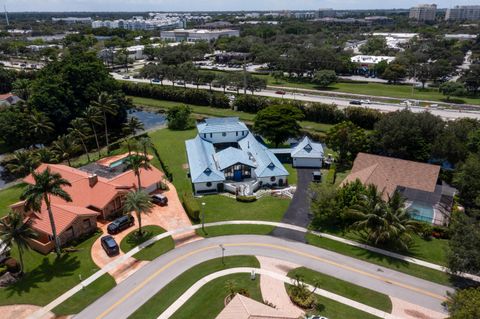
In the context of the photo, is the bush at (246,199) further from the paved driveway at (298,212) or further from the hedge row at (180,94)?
the hedge row at (180,94)

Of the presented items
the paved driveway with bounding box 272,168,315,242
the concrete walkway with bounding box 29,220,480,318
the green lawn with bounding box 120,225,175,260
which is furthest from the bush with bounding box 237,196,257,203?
the green lawn with bounding box 120,225,175,260

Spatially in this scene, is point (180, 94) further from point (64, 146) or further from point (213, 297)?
point (213, 297)

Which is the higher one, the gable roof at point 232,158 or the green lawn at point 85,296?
the gable roof at point 232,158

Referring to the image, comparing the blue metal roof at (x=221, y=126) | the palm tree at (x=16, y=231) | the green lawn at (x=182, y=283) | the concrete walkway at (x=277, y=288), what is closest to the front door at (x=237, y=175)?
the blue metal roof at (x=221, y=126)

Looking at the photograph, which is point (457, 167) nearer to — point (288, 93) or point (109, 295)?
point (109, 295)

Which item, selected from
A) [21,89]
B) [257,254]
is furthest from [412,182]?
[21,89]

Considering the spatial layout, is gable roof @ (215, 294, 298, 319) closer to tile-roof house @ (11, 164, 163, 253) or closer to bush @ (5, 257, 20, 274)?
tile-roof house @ (11, 164, 163, 253)
